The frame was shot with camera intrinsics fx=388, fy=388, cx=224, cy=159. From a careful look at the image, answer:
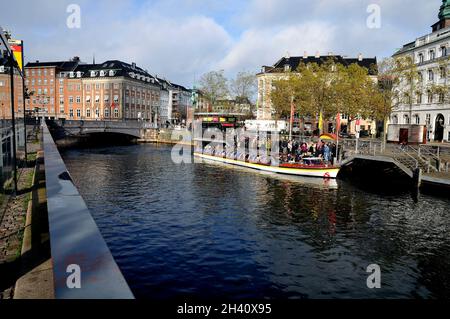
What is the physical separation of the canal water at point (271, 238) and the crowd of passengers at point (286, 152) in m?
7.60

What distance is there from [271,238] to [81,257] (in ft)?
53.8

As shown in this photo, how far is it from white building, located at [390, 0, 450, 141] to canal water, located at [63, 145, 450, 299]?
4006cm

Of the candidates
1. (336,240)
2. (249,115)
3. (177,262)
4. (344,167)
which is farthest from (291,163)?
(249,115)

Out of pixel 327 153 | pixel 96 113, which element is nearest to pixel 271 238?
pixel 327 153

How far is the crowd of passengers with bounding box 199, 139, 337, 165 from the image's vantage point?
44481mm

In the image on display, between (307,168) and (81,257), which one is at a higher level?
(81,257)

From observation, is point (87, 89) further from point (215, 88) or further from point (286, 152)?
point (286, 152)

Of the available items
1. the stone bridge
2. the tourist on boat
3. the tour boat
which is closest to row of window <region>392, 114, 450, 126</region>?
the tourist on boat

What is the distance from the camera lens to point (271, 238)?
20656 millimetres

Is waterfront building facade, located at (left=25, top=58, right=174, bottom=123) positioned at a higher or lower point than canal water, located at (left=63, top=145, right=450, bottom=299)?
higher

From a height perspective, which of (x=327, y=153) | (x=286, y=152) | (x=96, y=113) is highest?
(x=96, y=113)

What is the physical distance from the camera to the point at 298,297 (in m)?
14.0
